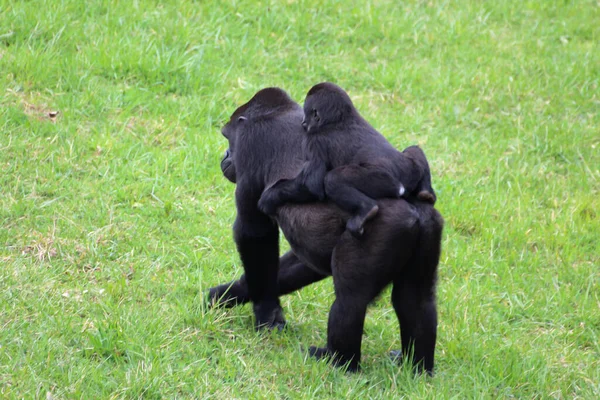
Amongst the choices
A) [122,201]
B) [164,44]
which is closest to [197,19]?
[164,44]

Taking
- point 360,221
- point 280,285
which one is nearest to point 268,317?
point 280,285

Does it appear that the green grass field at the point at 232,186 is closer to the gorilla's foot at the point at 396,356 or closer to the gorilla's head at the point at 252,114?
the gorilla's foot at the point at 396,356

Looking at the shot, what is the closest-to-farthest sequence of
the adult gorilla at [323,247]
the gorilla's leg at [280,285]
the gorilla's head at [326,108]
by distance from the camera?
the adult gorilla at [323,247] → the gorilla's head at [326,108] → the gorilla's leg at [280,285]

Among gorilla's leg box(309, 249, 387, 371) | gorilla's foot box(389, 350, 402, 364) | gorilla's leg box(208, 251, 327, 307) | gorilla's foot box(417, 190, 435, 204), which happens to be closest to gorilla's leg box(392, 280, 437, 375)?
gorilla's foot box(389, 350, 402, 364)

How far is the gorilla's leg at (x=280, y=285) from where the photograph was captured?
511 centimetres

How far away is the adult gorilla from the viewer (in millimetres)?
4145

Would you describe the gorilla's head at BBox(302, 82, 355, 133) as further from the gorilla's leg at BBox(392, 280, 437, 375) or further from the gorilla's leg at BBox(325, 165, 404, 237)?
the gorilla's leg at BBox(392, 280, 437, 375)

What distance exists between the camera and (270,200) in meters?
4.45

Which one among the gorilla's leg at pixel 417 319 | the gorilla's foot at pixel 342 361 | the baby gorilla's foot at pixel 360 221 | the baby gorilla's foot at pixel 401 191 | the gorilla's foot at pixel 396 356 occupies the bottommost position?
the gorilla's foot at pixel 396 356

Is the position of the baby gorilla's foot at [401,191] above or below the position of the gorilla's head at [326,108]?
below

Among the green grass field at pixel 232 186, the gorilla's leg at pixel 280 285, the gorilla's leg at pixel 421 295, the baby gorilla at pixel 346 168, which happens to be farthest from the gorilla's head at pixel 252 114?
the gorilla's leg at pixel 421 295

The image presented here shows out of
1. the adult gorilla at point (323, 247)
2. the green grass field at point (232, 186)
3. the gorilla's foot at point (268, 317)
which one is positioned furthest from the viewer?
the gorilla's foot at point (268, 317)

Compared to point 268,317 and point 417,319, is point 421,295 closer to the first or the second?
point 417,319

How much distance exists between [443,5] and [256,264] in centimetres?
593
